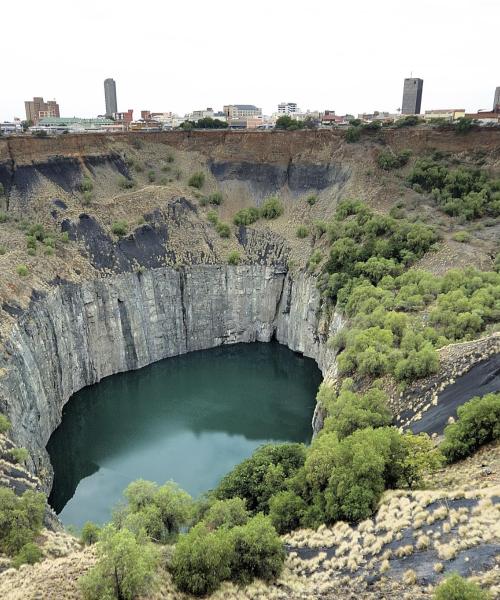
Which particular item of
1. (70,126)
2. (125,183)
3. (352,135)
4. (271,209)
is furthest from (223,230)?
(70,126)

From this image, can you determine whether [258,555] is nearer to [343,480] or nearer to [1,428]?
[343,480]

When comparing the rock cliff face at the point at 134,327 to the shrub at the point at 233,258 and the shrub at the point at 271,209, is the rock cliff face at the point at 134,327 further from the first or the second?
the shrub at the point at 271,209

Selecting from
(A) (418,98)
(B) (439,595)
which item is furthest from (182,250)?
(A) (418,98)

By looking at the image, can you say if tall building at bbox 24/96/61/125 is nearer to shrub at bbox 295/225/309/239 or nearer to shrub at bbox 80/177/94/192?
shrub at bbox 80/177/94/192

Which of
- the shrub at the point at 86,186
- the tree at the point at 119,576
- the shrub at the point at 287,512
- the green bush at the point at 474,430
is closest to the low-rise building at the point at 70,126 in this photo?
the shrub at the point at 86,186

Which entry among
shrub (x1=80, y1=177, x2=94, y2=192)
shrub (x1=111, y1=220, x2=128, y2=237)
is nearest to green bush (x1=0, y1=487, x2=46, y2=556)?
shrub (x1=111, y1=220, x2=128, y2=237)

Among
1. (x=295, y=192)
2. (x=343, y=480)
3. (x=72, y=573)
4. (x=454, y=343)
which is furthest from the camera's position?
(x=295, y=192)
